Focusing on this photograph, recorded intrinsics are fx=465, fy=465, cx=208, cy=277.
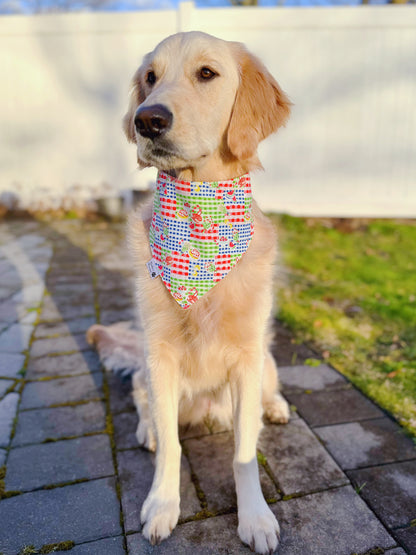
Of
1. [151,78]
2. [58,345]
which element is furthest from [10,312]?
[151,78]

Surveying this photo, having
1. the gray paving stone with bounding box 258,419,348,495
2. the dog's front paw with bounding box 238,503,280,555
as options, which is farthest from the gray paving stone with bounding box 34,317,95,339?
the dog's front paw with bounding box 238,503,280,555

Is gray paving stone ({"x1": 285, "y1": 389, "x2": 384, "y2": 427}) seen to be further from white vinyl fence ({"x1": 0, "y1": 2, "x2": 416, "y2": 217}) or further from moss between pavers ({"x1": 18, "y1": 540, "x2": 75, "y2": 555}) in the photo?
white vinyl fence ({"x1": 0, "y1": 2, "x2": 416, "y2": 217})

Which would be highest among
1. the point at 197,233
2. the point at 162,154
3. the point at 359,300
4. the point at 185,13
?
the point at 185,13

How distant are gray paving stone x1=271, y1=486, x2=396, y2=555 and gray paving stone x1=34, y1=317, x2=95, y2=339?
7.37ft

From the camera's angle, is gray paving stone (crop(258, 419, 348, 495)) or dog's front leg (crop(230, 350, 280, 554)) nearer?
dog's front leg (crop(230, 350, 280, 554))

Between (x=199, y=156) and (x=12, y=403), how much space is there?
69.7 inches

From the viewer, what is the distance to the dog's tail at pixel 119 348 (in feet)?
9.38

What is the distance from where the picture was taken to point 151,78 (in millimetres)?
2049

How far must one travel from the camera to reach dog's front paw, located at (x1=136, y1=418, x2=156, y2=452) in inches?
86.9

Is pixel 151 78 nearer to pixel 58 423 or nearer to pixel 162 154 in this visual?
pixel 162 154

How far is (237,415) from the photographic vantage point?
1966mm

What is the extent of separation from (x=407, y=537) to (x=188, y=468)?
928 millimetres

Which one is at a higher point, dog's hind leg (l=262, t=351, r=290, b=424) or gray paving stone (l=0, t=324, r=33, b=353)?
dog's hind leg (l=262, t=351, r=290, b=424)

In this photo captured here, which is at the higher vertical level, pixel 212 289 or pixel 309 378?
pixel 212 289
